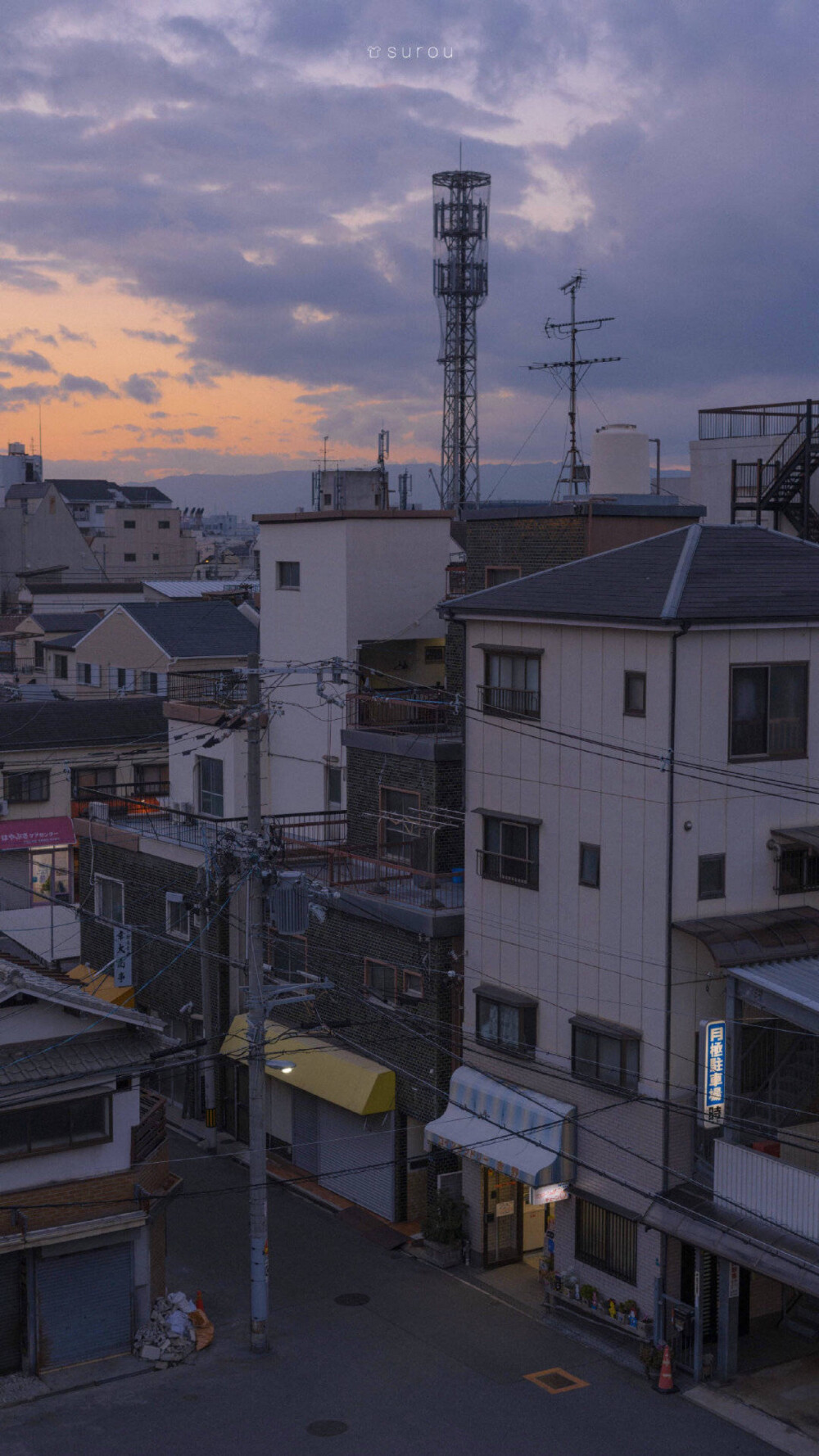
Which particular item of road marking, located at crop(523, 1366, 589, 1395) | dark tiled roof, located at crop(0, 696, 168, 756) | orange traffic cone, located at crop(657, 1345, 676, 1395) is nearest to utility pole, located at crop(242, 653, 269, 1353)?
road marking, located at crop(523, 1366, 589, 1395)

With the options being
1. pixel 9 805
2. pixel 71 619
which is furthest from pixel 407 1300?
pixel 71 619

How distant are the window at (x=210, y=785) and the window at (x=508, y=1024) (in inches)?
530

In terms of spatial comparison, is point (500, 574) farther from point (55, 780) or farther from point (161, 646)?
point (55, 780)

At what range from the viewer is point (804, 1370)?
23609mm

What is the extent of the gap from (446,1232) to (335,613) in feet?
50.9

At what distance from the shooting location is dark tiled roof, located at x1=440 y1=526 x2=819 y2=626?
78.4 ft

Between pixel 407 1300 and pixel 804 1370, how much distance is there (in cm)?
730

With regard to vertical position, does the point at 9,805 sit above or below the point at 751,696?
below

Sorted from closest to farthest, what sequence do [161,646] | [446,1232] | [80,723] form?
1. [446,1232]
2. [80,723]
3. [161,646]

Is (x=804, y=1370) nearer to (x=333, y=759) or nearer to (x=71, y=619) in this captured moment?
(x=333, y=759)

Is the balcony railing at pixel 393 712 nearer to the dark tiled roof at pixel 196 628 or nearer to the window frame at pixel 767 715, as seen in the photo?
the window frame at pixel 767 715

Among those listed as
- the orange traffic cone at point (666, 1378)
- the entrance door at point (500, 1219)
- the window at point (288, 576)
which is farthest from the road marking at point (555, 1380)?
the window at point (288, 576)

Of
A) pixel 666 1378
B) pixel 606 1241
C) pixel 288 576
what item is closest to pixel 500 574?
A: pixel 288 576

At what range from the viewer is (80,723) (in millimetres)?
49250
